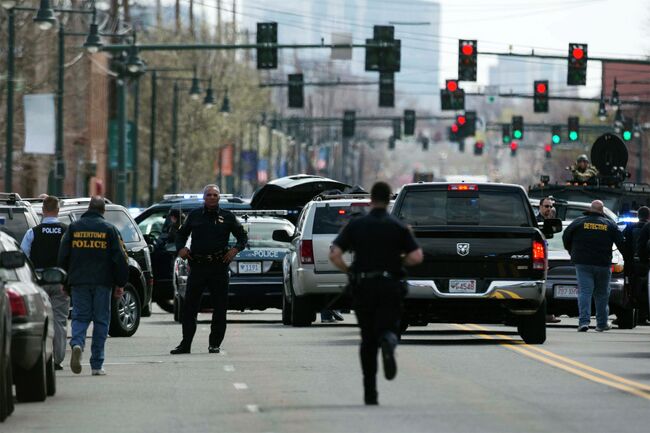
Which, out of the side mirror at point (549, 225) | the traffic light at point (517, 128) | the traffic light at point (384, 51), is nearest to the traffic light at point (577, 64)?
the traffic light at point (384, 51)

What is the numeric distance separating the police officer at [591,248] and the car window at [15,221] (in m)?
7.47

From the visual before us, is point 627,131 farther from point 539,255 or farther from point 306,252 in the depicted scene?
point 539,255

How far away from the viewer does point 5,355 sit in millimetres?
14375

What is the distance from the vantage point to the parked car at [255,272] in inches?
1174

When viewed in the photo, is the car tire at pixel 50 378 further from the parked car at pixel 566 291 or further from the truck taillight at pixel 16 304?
the parked car at pixel 566 291

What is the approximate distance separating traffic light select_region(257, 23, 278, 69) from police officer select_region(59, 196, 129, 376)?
3197 centimetres

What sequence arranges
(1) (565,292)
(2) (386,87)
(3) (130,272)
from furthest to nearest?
1. (2) (386,87)
2. (1) (565,292)
3. (3) (130,272)

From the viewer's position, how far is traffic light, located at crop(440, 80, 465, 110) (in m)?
67.9

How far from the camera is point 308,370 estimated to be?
19609 mm

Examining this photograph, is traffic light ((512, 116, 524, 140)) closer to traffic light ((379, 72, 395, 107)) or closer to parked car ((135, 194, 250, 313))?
traffic light ((379, 72, 395, 107))

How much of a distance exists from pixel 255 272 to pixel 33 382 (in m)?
13.9

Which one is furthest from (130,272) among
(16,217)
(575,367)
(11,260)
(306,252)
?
(11,260)

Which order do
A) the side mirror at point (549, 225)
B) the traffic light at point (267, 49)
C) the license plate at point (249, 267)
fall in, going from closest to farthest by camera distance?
the side mirror at point (549, 225) → the license plate at point (249, 267) → the traffic light at point (267, 49)

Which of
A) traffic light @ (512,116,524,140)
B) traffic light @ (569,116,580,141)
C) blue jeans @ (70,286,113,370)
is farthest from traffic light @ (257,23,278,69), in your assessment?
traffic light @ (512,116,524,140)
